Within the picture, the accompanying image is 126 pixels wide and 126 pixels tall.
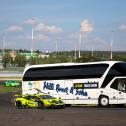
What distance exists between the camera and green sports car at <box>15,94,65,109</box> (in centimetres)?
3566

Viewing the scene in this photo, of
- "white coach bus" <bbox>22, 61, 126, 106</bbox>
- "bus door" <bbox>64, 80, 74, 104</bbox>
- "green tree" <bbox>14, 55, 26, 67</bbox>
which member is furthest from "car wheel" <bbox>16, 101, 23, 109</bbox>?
"green tree" <bbox>14, 55, 26, 67</bbox>

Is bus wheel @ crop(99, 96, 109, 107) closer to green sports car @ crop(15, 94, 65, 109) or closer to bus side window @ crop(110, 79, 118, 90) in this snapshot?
bus side window @ crop(110, 79, 118, 90)

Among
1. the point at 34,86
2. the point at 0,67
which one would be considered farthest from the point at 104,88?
the point at 0,67

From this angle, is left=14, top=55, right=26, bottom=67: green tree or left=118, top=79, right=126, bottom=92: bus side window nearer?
left=118, top=79, right=126, bottom=92: bus side window

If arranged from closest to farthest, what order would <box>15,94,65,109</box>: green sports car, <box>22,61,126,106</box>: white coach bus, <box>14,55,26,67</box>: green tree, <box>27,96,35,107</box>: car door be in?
<box>15,94,65,109</box>: green sports car → <box>27,96,35,107</box>: car door → <box>22,61,126,106</box>: white coach bus → <box>14,55,26,67</box>: green tree

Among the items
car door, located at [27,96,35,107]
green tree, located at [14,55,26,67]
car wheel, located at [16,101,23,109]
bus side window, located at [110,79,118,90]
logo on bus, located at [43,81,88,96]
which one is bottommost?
car wheel, located at [16,101,23,109]

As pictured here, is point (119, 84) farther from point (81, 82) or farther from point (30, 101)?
point (30, 101)

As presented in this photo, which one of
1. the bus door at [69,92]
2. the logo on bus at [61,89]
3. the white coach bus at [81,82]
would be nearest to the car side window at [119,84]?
the white coach bus at [81,82]

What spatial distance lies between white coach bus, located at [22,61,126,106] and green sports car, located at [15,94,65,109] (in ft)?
8.54

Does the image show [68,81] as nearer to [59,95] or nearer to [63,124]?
[59,95]

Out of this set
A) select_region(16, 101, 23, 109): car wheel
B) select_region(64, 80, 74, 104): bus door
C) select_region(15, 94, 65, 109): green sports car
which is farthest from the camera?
select_region(64, 80, 74, 104): bus door

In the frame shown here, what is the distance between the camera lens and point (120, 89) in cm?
3662

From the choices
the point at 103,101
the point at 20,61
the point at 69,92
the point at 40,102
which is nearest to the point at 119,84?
the point at 103,101

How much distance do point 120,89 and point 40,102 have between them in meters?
6.36
